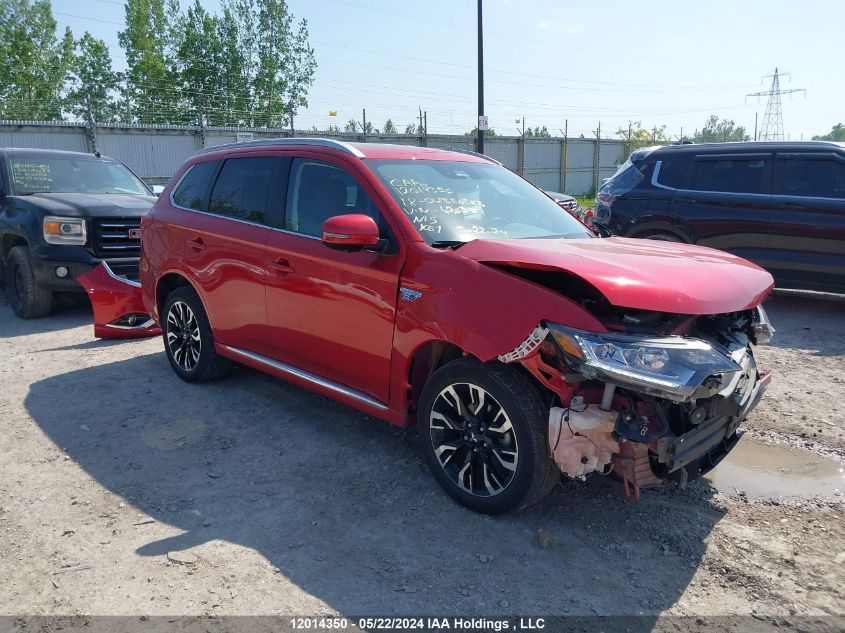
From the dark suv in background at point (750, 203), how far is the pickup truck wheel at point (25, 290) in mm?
7225

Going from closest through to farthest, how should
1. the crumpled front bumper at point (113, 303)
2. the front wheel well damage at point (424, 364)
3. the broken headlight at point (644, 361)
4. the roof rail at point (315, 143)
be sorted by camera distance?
the broken headlight at point (644, 361) → the front wheel well damage at point (424, 364) → the roof rail at point (315, 143) → the crumpled front bumper at point (113, 303)

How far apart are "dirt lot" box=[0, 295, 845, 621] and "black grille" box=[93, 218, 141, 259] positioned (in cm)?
310

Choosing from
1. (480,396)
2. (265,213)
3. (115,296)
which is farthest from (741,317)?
(115,296)

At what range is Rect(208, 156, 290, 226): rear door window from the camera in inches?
181

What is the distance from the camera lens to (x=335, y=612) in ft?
8.98

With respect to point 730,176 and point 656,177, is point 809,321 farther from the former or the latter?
point 656,177

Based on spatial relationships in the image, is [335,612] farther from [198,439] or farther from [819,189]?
[819,189]

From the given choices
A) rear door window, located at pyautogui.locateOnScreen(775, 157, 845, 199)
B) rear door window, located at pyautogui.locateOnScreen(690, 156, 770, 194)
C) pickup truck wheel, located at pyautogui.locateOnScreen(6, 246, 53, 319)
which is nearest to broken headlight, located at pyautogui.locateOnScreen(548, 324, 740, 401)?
rear door window, located at pyautogui.locateOnScreen(775, 157, 845, 199)

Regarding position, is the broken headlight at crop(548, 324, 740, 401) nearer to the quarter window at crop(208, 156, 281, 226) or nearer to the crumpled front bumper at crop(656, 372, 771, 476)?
the crumpled front bumper at crop(656, 372, 771, 476)

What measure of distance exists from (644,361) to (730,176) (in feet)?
21.3

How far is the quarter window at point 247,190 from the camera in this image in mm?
4633

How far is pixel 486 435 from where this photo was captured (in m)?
3.34

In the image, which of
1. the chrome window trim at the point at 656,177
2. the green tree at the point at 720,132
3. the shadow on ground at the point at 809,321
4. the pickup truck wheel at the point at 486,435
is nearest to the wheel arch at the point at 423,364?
the pickup truck wheel at the point at 486,435

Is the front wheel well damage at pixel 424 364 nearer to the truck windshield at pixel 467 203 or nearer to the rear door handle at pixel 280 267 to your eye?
the truck windshield at pixel 467 203
